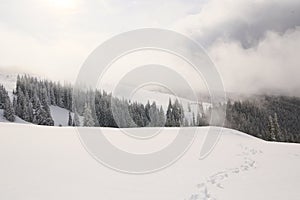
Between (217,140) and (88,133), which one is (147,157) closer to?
(88,133)

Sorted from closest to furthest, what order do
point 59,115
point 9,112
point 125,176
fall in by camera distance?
point 125,176
point 9,112
point 59,115

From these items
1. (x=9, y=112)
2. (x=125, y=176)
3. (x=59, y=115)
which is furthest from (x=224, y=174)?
(x=59, y=115)

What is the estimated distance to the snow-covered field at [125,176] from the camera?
643 cm

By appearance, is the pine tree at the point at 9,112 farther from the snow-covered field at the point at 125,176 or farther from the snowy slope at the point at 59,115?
the snow-covered field at the point at 125,176

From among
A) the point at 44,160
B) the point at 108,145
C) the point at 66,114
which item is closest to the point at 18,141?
the point at 44,160

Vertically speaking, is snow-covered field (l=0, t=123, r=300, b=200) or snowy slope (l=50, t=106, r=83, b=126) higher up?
snowy slope (l=50, t=106, r=83, b=126)

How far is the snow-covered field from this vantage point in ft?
21.1

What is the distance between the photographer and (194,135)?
609 inches

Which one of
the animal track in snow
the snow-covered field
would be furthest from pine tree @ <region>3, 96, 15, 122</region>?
the animal track in snow

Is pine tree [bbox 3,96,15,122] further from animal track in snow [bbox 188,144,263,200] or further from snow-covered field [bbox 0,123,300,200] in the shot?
animal track in snow [bbox 188,144,263,200]

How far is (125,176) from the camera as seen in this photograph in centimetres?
786

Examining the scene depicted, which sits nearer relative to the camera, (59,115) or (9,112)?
(9,112)

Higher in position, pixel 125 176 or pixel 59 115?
pixel 59 115

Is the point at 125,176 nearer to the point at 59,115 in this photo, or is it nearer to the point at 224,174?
the point at 224,174
